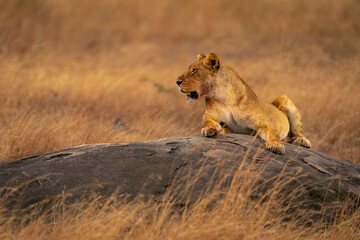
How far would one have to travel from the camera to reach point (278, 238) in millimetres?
4262

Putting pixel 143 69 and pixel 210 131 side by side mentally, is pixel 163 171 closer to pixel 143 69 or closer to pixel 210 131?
pixel 210 131

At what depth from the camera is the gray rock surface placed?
461cm

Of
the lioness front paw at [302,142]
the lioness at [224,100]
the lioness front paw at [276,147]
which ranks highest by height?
the lioness at [224,100]

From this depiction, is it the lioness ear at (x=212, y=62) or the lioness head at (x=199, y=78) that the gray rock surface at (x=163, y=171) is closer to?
the lioness head at (x=199, y=78)

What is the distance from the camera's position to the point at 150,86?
13062 mm

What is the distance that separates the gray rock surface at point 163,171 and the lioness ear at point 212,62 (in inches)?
31.1

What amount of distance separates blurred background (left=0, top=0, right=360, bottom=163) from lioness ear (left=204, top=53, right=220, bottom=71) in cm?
220

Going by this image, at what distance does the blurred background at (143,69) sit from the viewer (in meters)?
8.40

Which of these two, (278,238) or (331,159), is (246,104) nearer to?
(331,159)

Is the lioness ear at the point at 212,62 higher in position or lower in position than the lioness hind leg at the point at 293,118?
higher

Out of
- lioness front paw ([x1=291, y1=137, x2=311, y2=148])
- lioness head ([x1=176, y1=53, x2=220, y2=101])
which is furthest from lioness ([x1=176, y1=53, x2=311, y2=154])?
lioness front paw ([x1=291, y1=137, x2=311, y2=148])

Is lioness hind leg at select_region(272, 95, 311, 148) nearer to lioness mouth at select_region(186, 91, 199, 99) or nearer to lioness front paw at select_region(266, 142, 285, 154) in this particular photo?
lioness front paw at select_region(266, 142, 285, 154)

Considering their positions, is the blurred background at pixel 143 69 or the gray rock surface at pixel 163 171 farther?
the blurred background at pixel 143 69

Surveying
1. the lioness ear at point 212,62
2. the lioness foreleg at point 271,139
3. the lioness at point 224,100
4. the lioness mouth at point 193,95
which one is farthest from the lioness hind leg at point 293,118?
the lioness mouth at point 193,95
